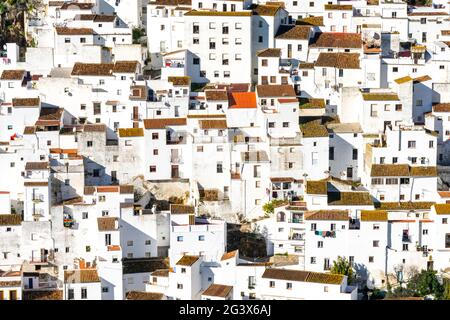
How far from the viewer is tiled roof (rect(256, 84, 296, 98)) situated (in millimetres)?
45281

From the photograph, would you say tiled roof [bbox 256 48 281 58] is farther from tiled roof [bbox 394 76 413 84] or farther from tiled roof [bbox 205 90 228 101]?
tiled roof [bbox 394 76 413 84]

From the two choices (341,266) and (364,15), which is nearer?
(341,266)

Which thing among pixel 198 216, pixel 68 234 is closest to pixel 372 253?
pixel 198 216

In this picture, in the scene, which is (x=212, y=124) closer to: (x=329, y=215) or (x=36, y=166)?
(x=329, y=215)

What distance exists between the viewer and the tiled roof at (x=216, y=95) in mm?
45812

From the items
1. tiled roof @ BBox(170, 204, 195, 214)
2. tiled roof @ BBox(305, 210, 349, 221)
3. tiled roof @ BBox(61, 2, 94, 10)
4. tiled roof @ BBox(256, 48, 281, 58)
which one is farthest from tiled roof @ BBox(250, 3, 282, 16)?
tiled roof @ BBox(305, 210, 349, 221)

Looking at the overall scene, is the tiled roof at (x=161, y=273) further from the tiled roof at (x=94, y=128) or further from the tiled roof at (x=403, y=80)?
the tiled roof at (x=403, y=80)

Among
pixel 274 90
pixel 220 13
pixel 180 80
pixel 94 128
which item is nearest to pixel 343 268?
pixel 274 90

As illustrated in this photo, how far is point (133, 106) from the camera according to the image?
4597cm

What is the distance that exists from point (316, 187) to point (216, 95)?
641 cm

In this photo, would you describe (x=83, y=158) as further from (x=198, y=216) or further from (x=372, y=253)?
(x=372, y=253)

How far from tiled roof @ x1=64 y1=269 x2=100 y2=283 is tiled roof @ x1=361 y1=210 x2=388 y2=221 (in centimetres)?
911

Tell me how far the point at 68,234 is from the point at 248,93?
9463mm

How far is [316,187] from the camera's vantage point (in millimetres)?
41906
